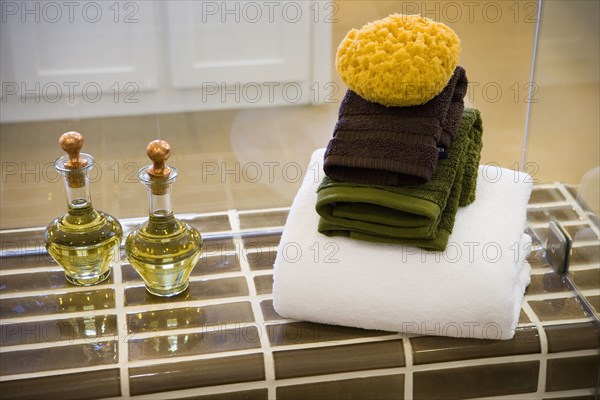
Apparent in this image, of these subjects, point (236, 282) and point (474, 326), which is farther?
point (236, 282)

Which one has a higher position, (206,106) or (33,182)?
(206,106)

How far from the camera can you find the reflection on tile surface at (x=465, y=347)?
4.06ft

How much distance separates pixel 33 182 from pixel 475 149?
0.76 meters

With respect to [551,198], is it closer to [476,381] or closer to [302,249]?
[476,381]

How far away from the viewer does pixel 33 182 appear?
145 cm

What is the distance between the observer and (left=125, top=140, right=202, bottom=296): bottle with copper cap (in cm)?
125

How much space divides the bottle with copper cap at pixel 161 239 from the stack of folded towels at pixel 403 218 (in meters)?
0.16

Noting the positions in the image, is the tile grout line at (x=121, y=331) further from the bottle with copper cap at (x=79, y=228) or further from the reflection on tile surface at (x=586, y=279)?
the reflection on tile surface at (x=586, y=279)

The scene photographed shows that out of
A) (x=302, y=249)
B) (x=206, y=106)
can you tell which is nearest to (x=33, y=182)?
(x=206, y=106)

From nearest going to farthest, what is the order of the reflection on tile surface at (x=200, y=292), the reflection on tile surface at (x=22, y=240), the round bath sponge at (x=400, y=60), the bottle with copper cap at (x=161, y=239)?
the round bath sponge at (x=400, y=60) → the bottle with copper cap at (x=161, y=239) → the reflection on tile surface at (x=200, y=292) → the reflection on tile surface at (x=22, y=240)

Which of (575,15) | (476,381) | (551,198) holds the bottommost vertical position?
(476,381)

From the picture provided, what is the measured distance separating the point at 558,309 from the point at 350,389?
0.38 m

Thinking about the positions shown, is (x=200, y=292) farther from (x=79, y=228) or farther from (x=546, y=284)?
(x=546, y=284)

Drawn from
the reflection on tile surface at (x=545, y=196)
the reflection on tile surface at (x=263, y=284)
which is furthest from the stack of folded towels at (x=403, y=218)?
the reflection on tile surface at (x=545, y=196)
